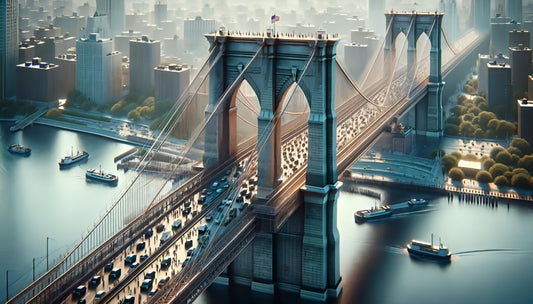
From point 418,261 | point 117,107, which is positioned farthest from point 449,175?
point 117,107

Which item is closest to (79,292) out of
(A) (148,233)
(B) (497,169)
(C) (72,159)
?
(A) (148,233)

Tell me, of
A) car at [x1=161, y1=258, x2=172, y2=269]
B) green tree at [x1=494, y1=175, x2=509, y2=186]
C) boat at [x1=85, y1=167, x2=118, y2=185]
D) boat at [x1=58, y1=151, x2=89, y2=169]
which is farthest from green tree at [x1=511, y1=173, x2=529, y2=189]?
boat at [x1=58, y1=151, x2=89, y2=169]

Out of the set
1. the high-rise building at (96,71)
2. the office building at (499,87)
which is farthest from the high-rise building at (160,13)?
the office building at (499,87)

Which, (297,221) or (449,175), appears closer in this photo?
(297,221)

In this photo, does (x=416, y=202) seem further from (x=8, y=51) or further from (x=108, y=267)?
(x=8, y=51)

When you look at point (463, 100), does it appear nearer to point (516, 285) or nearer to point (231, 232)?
point (516, 285)

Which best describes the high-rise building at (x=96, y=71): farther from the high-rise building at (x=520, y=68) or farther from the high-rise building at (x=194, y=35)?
the high-rise building at (x=520, y=68)
